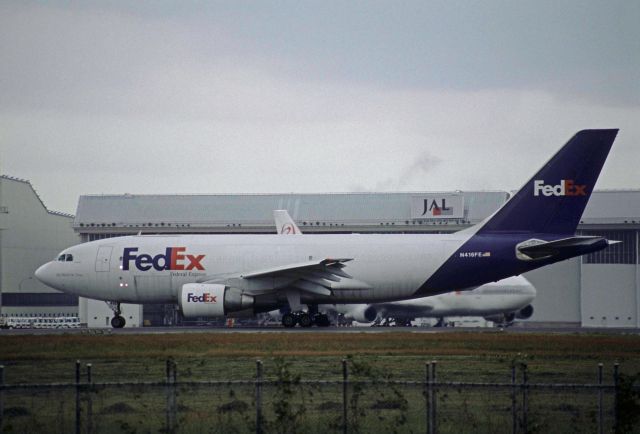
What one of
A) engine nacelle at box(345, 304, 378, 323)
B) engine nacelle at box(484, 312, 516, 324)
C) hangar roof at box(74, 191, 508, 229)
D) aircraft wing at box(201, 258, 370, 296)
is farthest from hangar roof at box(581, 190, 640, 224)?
aircraft wing at box(201, 258, 370, 296)

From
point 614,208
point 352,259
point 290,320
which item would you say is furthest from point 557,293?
point 290,320

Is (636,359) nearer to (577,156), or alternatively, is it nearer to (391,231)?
(577,156)

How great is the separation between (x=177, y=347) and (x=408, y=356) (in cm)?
881

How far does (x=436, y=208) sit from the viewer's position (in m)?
81.3

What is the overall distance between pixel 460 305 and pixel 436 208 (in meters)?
19.9

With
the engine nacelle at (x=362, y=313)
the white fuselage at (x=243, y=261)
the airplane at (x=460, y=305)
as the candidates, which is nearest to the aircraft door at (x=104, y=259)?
the white fuselage at (x=243, y=261)

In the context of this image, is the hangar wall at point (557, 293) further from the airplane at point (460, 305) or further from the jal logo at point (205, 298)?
the jal logo at point (205, 298)

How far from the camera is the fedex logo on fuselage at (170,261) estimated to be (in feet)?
167

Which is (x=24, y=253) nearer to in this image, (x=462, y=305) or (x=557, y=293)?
(x=462, y=305)

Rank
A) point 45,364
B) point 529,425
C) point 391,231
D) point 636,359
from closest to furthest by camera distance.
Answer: point 529,425, point 45,364, point 636,359, point 391,231

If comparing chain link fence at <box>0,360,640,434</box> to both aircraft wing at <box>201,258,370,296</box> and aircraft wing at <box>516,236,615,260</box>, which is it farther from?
aircraft wing at <box>201,258,370,296</box>

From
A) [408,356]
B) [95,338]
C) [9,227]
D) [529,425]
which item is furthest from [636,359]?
[9,227]

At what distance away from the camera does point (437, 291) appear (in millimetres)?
50125

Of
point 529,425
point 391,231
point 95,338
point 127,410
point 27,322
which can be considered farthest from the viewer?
point 391,231
